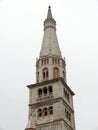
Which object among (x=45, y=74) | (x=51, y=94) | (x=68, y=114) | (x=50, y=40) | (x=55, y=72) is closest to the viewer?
(x=51, y=94)

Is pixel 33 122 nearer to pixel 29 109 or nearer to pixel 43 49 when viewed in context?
pixel 29 109

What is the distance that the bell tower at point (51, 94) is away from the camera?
75938mm

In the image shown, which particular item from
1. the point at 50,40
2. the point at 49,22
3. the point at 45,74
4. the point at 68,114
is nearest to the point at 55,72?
the point at 45,74

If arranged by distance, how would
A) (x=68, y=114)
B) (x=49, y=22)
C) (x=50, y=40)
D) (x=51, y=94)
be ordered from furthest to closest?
(x=49, y=22), (x=50, y=40), (x=68, y=114), (x=51, y=94)

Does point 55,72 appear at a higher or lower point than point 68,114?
higher

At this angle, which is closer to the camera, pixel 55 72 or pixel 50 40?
pixel 55 72

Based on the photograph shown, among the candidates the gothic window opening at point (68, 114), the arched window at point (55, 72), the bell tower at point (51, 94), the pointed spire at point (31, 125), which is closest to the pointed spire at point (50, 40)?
the bell tower at point (51, 94)

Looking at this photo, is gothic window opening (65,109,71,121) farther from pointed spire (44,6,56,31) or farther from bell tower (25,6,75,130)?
pointed spire (44,6,56,31)

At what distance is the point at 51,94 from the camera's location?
78.8 meters

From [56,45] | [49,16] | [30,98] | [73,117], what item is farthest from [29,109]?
[49,16]

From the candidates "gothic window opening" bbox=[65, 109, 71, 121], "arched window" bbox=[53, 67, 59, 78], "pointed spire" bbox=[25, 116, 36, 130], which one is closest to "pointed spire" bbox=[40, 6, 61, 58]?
"arched window" bbox=[53, 67, 59, 78]

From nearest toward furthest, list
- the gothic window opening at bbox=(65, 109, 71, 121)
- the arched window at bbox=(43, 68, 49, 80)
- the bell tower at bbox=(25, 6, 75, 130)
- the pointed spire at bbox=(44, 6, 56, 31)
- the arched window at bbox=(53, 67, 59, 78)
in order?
the bell tower at bbox=(25, 6, 75, 130), the gothic window opening at bbox=(65, 109, 71, 121), the arched window at bbox=(43, 68, 49, 80), the arched window at bbox=(53, 67, 59, 78), the pointed spire at bbox=(44, 6, 56, 31)

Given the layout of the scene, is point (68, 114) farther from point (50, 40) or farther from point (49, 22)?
point (49, 22)

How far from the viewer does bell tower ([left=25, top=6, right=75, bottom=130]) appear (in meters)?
75.9
